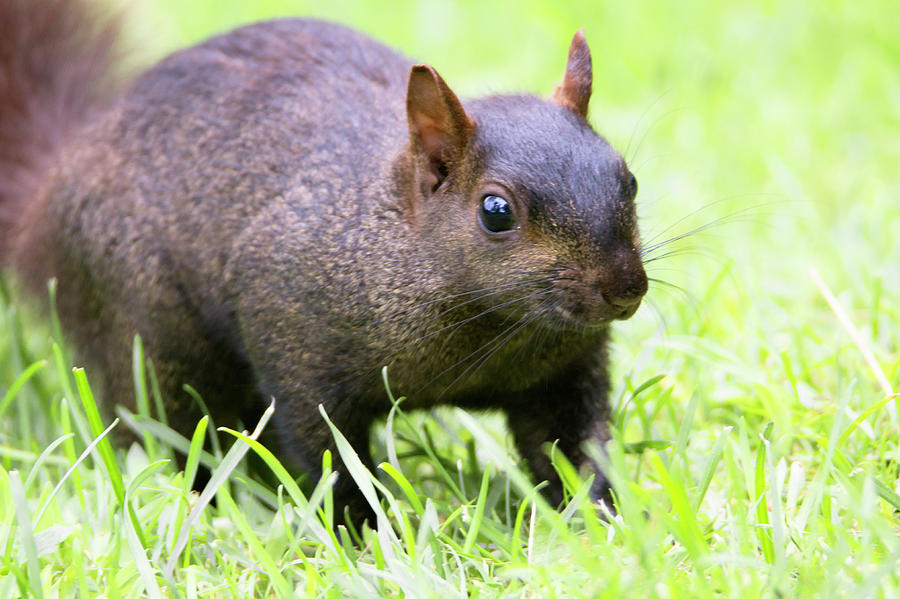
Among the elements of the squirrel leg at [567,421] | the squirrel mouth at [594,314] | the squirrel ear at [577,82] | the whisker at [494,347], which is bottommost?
the squirrel leg at [567,421]

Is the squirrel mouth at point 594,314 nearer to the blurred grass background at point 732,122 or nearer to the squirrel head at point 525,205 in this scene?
the squirrel head at point 525,205

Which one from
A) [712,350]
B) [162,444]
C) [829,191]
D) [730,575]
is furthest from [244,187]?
[829,191]

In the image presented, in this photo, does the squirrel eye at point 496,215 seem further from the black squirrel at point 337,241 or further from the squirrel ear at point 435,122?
the squirrel ear at point 435,122

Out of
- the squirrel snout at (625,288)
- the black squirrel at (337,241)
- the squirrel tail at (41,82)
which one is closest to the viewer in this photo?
the squirrel snout at (625,288)

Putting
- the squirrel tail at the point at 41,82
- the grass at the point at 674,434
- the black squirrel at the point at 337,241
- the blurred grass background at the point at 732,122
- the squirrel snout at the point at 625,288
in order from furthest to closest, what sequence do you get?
the squirrel tail at the point at 41,82
the blurred grass background at the point at 732,122
the black squirrel at the point at 337,241
the squirrel snout at the point at 625,288
the grass at the point at 674,434

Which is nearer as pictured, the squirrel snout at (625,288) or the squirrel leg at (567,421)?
the squirrel snout at (625,288)

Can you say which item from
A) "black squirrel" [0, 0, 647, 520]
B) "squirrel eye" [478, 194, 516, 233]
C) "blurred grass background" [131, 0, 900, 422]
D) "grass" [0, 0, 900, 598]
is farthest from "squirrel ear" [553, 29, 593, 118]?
"blurred grass background" [131, 0, 900, 422]

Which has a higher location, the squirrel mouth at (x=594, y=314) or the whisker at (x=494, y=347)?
the squirrel mouth at (x=594, y=314)

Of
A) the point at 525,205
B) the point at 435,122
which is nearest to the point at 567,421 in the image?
the point at 525,205

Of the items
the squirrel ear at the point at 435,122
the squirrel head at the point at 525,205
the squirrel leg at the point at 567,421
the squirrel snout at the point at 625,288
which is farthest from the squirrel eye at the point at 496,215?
the squirrel leg at the point at 567,421
